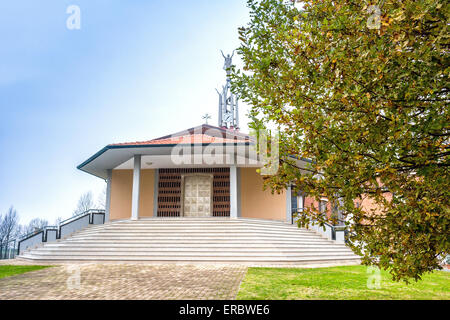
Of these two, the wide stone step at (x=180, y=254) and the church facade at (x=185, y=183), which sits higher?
the church facade at (x=185, y=183)

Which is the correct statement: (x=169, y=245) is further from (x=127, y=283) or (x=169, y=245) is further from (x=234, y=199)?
(x=127, y=283)

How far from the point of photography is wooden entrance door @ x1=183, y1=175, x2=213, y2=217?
62.0 feet

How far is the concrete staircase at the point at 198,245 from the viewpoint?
12695mm

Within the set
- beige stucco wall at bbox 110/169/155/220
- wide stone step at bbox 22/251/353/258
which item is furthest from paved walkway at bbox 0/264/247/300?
beige stucco wall at bbox 110/169/155/220

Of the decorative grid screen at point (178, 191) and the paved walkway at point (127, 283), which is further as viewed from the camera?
the decorative grid screen at point (178, 191)

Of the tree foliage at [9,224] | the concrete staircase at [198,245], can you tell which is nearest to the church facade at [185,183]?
the concrete staircase at [198,245]

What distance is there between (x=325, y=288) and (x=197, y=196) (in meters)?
12.4

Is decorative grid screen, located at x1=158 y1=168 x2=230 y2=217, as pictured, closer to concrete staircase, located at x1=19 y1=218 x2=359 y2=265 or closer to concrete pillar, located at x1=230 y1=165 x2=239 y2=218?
concrete pillar, located at x1=230 y1=165 x2=239 y2=218

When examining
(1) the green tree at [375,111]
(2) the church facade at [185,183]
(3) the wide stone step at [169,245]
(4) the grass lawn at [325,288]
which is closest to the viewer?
(1) the green tree at [375,111]

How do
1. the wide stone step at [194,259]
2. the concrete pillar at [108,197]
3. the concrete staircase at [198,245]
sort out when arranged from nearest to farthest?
1. the wide stone step at [194,259]
2. the concrete staircase at [198,245]
3. the concrete pillar at [108,197]

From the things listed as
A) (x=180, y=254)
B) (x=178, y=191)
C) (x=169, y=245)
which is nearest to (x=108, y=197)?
(x=178, y=191)

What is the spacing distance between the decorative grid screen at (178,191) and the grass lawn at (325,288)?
9.67 m

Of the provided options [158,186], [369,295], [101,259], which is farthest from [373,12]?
[158,186]

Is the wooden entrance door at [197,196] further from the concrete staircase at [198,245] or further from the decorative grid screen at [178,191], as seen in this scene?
the concrete staircase at [198,245]
